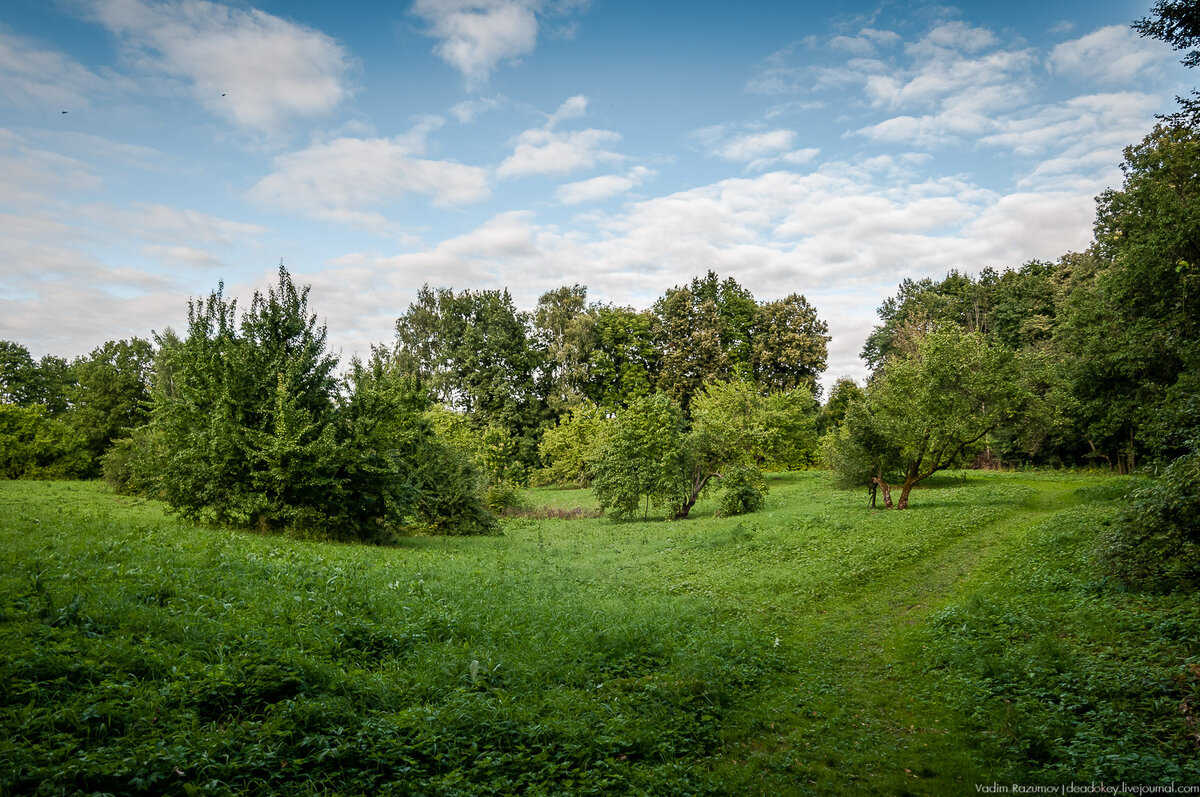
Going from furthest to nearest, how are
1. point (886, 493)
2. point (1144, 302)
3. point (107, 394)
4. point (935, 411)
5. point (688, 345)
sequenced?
1. point (688, 345)
2. point (107, 394)
3. point (1144, 302)
4. point (886, 493)
5. point (935, 411)

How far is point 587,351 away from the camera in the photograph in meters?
65.7

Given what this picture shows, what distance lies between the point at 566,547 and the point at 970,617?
13831 millimetres

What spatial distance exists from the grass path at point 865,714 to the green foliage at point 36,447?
55328 mm

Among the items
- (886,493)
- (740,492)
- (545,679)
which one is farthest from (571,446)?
(545,679)

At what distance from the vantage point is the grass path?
5809 millimetres

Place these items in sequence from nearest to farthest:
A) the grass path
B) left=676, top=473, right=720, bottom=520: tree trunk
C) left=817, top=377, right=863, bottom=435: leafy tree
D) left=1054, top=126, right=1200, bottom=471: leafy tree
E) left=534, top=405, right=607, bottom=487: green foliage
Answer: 1. the grass path
2. left=1054, top=126, right=1200, bottom=471: leafy tree
3. left=676, top=473, right=720, bottom=520: tree trunk
4. left=534, top=405, right=607, bottom=487: green foliage
5. left=817, top=377, right=863, bottom=435: leafy tree

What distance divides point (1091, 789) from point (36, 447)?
60062 mm

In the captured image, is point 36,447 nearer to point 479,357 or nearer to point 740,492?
point 479,357

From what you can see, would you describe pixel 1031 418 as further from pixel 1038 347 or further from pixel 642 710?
pixel 642 710

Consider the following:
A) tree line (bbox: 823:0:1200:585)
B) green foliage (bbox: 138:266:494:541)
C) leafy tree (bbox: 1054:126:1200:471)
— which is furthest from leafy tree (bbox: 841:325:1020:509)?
green foliage (bbox: 138:266:494:541)

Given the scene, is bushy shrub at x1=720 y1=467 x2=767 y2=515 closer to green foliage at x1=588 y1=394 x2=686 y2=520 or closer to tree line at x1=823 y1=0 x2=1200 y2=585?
green foliage at x1=588 y1=394 x2=686 y2=520

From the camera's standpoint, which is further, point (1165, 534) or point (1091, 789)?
point (1165, 534)

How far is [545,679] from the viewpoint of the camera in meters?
7.50

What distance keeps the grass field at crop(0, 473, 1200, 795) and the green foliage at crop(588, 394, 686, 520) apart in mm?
15722
